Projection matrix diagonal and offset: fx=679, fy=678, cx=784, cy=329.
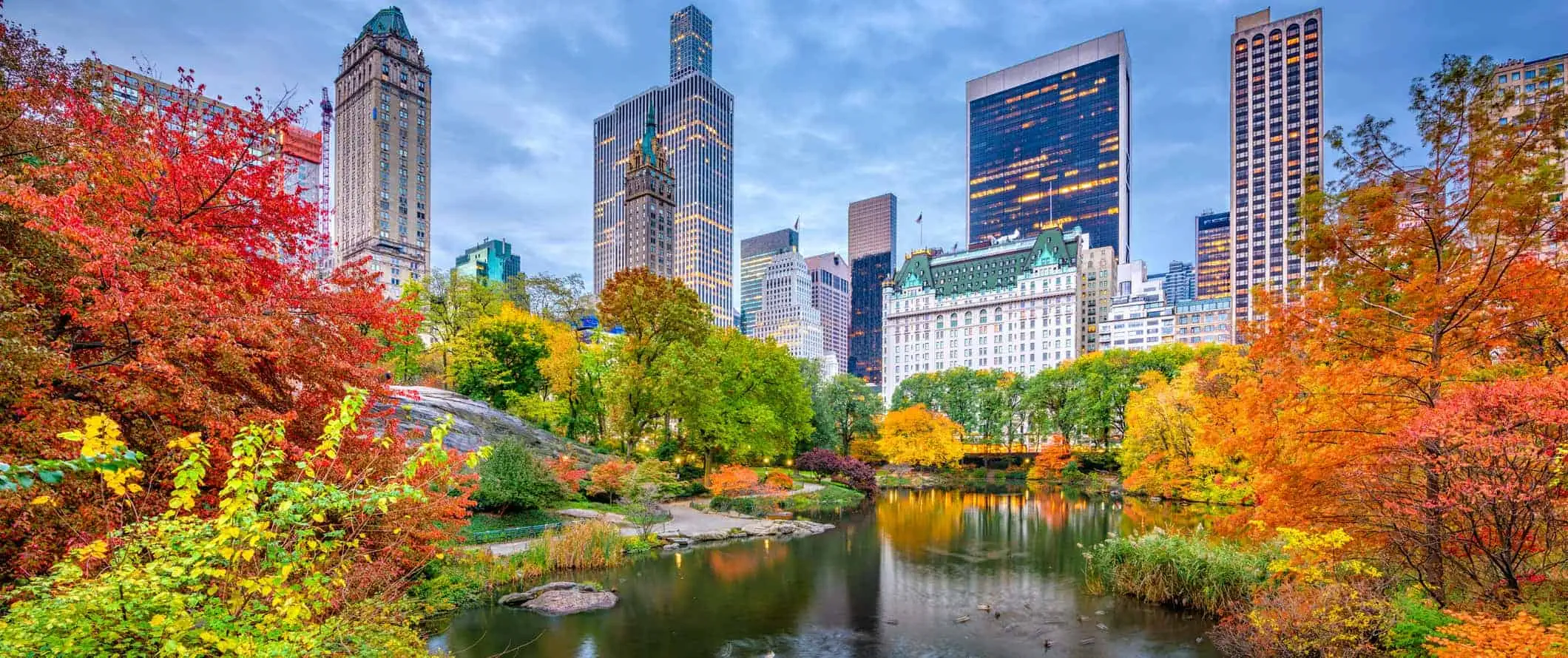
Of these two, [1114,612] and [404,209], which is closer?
[1114,612]

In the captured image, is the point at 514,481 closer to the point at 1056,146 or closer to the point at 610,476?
the point at 610,476

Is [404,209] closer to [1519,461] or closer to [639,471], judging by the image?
[639,471]

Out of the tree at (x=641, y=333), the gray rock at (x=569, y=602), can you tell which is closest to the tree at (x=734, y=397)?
the tree at (x=641, y=333)

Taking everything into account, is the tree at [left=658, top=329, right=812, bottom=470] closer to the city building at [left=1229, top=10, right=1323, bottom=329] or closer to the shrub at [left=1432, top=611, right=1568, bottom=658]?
the shrub at [left=1432, top=611, right=1568, bottom=658]

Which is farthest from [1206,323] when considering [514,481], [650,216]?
[514,481]

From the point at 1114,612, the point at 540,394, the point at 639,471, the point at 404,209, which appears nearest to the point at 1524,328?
the point at 1114,612

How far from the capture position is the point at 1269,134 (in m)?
129

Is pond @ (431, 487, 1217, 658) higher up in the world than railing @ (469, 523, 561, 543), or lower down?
lower down

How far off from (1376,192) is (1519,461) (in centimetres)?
504

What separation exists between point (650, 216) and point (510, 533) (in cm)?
13855

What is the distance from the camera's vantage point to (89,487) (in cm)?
690

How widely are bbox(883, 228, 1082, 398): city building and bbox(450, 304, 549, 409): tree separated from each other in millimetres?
82699

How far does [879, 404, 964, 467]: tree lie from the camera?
56.7 metres

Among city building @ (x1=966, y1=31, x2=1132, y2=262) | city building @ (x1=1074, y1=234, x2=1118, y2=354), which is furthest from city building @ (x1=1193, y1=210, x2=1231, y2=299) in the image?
city building @ (x1=1074, y1=234, x2=1118, y2=354)
